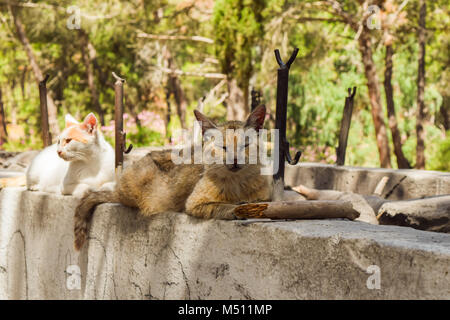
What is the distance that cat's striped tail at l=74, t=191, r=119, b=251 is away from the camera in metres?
4.47

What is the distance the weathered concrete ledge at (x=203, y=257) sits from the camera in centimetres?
260

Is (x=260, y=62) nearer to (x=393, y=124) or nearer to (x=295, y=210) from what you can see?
(x=393, y=124)

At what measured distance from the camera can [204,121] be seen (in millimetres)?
3699

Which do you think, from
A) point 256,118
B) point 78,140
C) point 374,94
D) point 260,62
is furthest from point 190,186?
point 260,62

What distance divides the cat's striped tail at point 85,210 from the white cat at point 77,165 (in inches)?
7.1

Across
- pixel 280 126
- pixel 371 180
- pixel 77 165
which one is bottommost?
pixel 371 180

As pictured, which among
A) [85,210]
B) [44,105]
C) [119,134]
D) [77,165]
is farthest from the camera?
[44,105]

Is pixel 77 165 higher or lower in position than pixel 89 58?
lower

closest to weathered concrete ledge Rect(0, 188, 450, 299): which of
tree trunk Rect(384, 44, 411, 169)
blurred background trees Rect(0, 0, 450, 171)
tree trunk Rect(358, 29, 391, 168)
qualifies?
blurred background trees Rect(0, 0, 450, 171)

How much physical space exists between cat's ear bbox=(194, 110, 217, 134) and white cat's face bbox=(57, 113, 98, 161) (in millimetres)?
1510

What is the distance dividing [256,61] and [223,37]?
11.9 feet

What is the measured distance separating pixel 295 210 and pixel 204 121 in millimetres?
820

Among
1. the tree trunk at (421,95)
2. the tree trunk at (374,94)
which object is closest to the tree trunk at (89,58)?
the tree trunk at (374,94)

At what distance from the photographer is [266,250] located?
3.18 metres
